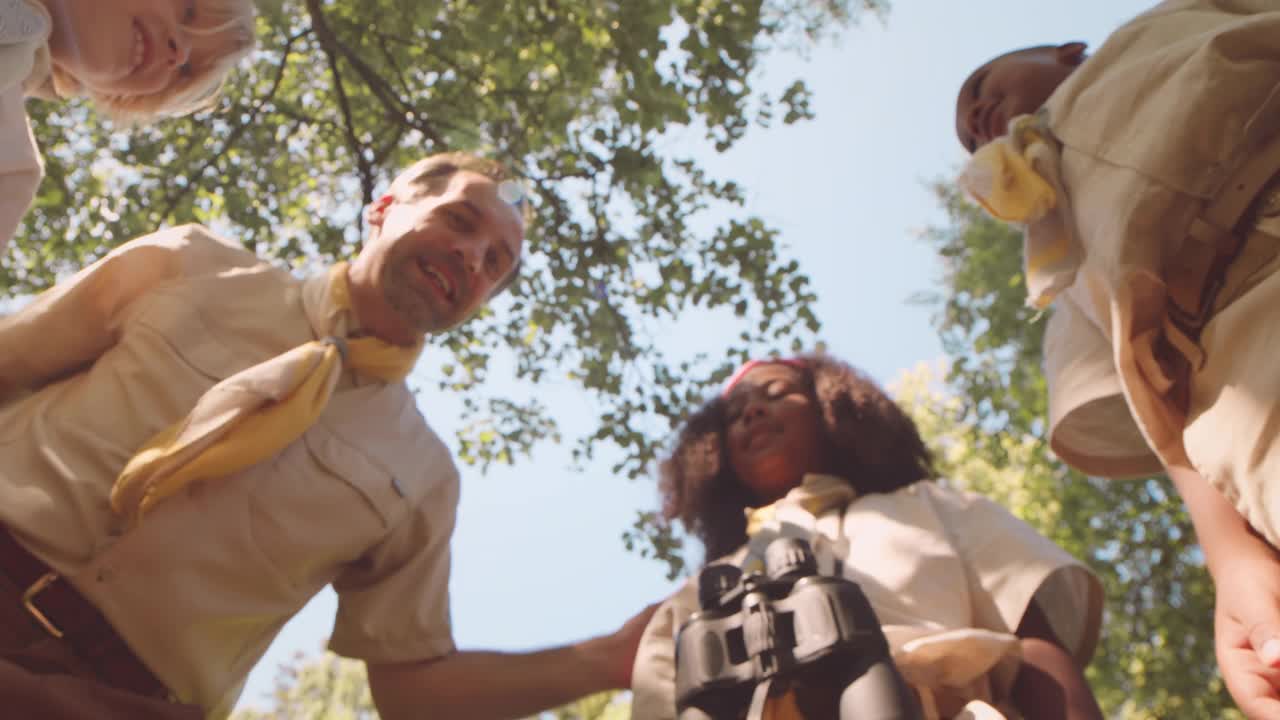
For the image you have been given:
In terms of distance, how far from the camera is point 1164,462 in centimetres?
179

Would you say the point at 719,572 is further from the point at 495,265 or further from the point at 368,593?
the point at 495,265

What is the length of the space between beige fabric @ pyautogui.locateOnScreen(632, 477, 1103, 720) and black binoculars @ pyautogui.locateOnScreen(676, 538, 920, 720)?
26cm

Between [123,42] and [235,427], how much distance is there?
97cm

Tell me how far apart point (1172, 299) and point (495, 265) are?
210 cm

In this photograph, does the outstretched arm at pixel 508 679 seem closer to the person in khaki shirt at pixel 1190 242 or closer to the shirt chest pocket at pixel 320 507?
the shirt chest pocket at pixel 320 507

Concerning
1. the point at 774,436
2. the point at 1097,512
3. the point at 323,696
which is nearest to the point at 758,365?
the point at 774,436

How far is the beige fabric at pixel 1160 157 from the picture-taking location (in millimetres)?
1596

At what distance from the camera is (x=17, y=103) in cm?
151

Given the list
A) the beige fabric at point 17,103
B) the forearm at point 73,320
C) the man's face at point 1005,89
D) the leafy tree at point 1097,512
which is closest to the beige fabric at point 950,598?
the man's face at point 1005,89

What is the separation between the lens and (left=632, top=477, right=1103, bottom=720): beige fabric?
1968 mm

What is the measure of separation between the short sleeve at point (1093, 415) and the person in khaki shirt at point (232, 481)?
1.22 metres

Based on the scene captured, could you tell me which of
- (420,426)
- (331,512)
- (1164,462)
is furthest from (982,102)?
(331,512)

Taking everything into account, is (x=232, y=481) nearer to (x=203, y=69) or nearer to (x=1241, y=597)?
(x=203, y=69)

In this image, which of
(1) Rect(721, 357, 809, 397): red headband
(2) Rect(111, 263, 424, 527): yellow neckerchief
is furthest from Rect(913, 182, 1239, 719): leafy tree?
(2) Rect(111, 263, 424, 527): yellow neckerchief
